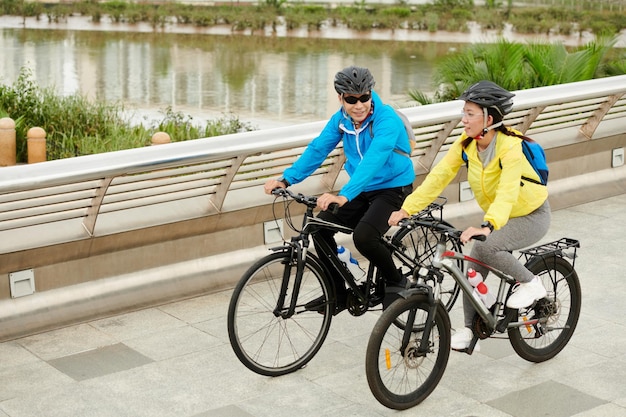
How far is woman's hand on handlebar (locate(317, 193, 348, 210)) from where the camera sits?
235 inches

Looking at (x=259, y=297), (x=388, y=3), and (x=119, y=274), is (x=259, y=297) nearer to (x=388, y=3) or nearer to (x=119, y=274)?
(x=119, y=274)

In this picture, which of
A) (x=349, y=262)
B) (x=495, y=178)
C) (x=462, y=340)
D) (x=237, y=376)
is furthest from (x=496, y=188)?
(x=237, y=376)

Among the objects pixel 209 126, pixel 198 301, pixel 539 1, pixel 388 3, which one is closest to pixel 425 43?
pixel 388 3

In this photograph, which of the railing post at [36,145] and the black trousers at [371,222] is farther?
the railing post at [36,145]

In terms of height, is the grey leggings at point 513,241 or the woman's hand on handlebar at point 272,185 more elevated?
the woman's hand on handlebar at point 272,185

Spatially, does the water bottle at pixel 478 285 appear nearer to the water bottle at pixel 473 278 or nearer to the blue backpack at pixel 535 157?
the water bottle at pixel 473 278

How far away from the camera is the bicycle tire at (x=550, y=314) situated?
6430mm

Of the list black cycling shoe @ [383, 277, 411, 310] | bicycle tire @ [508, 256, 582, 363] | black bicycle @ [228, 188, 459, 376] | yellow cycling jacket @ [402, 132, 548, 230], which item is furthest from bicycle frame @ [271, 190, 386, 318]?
bicycle tire @ [508, 256, 582, 363]

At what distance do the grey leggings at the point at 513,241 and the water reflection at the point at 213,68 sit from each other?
10.5 metres

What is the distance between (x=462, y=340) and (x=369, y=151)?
124 centimetres

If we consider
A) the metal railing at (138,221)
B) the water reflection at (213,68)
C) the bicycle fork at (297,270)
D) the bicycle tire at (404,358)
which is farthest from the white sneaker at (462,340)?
the water reflection at (213,68)

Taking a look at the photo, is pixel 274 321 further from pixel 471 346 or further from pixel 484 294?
pixel 484 294

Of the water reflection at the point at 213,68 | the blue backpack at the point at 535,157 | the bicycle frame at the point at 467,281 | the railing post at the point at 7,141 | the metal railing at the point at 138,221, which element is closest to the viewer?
the bicycle frame at the point at 467,281

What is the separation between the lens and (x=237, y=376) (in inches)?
254
